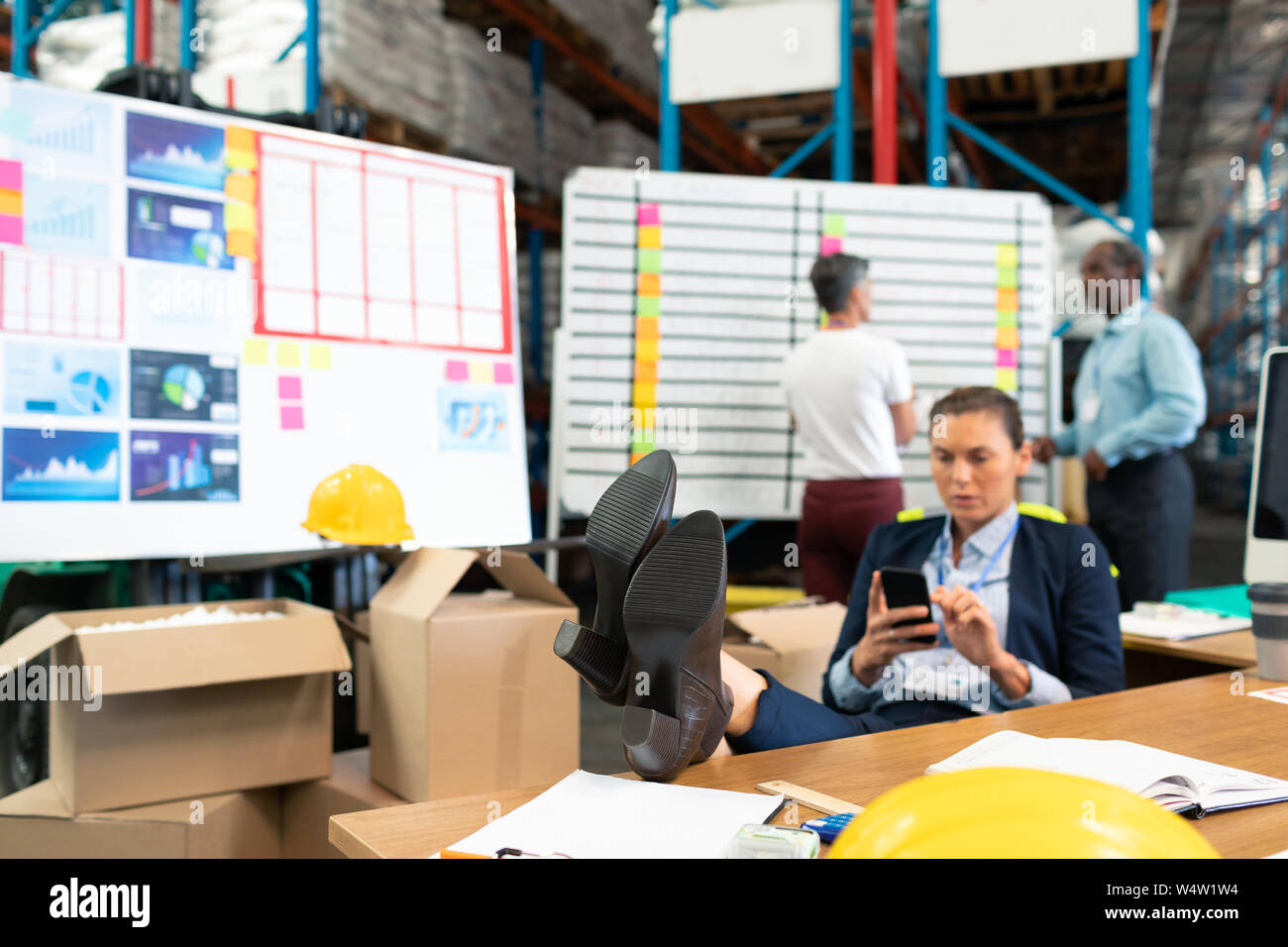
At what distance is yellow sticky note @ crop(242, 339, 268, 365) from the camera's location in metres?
2.76

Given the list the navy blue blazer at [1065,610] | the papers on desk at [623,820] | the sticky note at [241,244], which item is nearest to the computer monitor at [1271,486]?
the navy blue blazer at [1065,610]

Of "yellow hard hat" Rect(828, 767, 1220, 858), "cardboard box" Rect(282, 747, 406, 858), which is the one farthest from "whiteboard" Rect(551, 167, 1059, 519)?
"yellow hard hat" Rect(828, 767, 1220, 858)

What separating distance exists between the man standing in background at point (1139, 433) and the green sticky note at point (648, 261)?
5.56ft

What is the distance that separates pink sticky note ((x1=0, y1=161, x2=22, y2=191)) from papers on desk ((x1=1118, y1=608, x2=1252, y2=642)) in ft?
8.98

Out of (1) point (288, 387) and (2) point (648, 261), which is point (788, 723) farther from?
(2) point (648, 261)

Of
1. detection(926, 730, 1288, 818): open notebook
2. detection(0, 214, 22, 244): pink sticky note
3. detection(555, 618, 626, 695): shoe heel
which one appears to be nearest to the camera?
detection(926, 730, 1288, 818): open notebook

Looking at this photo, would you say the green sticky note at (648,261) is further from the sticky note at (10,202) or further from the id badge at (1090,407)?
the sticky note at (10,202)

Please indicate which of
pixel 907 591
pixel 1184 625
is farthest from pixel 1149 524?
pixel 907 591

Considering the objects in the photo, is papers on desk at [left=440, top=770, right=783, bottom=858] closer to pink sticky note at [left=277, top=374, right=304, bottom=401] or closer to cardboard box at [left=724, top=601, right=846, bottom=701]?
cardboard box at [left=724, top=601, right=846, bottom=701]

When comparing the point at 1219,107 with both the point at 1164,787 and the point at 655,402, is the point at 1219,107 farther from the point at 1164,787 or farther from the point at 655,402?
the point at 1164,787

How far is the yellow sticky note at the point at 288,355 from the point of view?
2822mm

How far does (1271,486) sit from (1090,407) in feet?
6.10

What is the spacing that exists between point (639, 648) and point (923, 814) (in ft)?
1.84

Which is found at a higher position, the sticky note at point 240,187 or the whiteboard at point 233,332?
the sticky note at point 240,187
